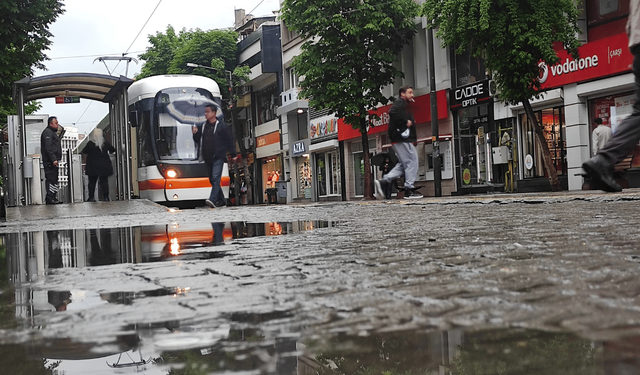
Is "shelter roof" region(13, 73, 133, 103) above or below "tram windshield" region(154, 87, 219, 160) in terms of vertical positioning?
above

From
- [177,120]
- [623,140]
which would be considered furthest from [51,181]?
[623,140]

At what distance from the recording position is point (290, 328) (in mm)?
1811

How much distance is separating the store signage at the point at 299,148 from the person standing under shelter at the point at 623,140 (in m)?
37.6

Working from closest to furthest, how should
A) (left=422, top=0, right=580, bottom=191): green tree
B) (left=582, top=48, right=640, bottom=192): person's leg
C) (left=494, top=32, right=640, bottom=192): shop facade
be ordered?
(left=582, top=48, right=640, bottom=192): person's leg
(left=422, top=0, right=580, bottom=191): green tree
(left=494, top=32, right=640, bottom=192): shop facade

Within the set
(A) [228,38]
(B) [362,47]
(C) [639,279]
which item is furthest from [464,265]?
(A) [228,38]

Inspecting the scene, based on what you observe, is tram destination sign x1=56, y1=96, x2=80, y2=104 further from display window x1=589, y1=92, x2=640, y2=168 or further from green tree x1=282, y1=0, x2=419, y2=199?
display window x1=589, y1=92, x2=640, y2=168

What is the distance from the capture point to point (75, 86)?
20922mm

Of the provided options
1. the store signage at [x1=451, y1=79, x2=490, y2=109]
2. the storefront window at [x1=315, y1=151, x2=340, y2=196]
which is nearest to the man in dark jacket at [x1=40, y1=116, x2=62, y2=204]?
the store signage at [x1=451, y1=79, x2=490, y2=109]

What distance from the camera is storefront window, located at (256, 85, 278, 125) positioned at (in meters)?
50.3

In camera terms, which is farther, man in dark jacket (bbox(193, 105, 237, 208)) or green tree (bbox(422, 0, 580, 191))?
green tree (bbox(422, 0, 580, 191))

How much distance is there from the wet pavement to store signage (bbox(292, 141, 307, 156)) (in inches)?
1590

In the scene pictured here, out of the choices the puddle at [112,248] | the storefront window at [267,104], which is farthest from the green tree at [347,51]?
the puddle at [112,248]

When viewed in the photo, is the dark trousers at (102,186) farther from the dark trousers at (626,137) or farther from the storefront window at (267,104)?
the storefront window at (267,104)

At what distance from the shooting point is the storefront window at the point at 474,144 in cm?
2786
